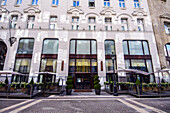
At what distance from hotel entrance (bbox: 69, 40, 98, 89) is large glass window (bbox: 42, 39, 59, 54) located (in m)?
3.22

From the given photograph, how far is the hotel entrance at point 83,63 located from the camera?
55.2 feet

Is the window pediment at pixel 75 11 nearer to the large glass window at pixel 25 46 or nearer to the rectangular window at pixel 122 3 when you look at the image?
the rectangular window at pixel 122 3

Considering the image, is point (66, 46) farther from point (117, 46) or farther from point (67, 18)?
point (117, 46)

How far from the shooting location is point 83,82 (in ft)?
55.2

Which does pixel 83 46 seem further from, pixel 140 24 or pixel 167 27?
pixel 167 27

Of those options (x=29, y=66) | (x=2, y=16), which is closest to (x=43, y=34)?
(x=29, y=66)

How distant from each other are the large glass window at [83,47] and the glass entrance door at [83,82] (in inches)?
193

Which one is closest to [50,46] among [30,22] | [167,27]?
[30,22]

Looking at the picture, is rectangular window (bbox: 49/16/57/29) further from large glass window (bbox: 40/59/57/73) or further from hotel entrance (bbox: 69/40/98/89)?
large glass window (bbox: 40/59/57/73)

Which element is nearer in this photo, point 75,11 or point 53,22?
point 53,22

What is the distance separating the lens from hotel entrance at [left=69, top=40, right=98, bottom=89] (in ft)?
55.2

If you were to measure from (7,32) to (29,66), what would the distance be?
8.66 meters

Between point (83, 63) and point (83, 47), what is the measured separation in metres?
3.39

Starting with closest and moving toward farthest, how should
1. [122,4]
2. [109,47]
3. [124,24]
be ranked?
[109,47] < [124,24] < [122,4]
